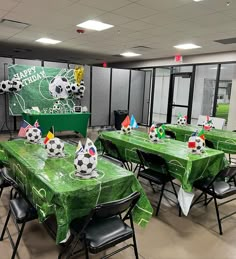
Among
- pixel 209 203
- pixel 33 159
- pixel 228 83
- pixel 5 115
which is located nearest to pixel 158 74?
pixel 228 83

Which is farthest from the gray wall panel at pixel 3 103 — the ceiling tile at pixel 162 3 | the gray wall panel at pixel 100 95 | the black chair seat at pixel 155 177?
the black chair seat at pixel 155 177

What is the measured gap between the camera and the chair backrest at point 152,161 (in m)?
2.87

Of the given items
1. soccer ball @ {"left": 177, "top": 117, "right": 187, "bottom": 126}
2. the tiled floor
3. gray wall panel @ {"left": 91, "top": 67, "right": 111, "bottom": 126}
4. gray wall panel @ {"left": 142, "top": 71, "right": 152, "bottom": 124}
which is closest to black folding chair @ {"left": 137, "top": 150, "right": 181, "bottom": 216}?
the tiled floor

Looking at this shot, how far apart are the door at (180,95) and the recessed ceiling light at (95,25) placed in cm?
441

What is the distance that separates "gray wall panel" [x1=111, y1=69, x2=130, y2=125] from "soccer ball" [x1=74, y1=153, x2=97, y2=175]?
654 centimetres

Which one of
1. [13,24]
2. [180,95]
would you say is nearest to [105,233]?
[13,24]

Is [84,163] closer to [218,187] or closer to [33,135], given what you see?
[33,135]

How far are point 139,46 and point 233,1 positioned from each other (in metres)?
3.69

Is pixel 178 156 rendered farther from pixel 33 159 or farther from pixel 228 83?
pixel 228 83

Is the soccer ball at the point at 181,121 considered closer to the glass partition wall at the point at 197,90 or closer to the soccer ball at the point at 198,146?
the soccer ball at the point at 198,146

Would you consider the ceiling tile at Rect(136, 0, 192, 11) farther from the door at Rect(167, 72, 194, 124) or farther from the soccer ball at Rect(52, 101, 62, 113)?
the door at Rect(167, 72, 194, 124)

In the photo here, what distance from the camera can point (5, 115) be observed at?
21.6 ft

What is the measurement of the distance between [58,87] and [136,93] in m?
3.48

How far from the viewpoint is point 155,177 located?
3.02 m
